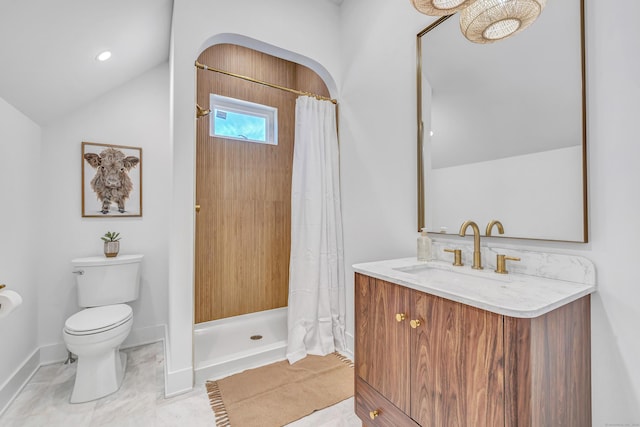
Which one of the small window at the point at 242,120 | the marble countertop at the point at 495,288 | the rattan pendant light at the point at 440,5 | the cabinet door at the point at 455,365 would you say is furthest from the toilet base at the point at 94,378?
the rattan pendant light at the point at 440,5

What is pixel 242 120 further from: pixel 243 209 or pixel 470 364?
pixel 470 364

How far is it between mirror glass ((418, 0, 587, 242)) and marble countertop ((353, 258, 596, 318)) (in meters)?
0.20

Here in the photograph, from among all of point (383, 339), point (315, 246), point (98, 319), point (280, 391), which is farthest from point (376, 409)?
point (98, 319)

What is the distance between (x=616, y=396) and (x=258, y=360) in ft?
6.31

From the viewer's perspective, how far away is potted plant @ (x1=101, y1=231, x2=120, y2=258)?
2229mm

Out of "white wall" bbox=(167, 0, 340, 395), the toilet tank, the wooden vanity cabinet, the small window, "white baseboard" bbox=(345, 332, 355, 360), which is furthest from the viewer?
the small window

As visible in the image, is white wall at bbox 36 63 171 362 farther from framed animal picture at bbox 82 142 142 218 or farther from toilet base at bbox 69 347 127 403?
toilet base at bbox 69 347 127 403

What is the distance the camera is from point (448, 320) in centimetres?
94

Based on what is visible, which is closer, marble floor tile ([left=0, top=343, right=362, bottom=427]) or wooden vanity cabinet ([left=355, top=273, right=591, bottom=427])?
wooden vanity cabinet ([left=355, top=273, right=591, bottom=427])

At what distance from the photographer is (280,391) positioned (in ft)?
5.78

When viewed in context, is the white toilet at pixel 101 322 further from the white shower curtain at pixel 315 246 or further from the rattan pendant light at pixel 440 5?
the rattan pendant light at pixel 440 5

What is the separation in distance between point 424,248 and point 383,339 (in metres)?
0.56

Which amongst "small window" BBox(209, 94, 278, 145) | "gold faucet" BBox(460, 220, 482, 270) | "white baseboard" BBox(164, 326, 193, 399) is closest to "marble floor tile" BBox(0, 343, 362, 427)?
"white baseboard" BBox(164, 326, 193, 399)

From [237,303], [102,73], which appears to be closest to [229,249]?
[237,303]
